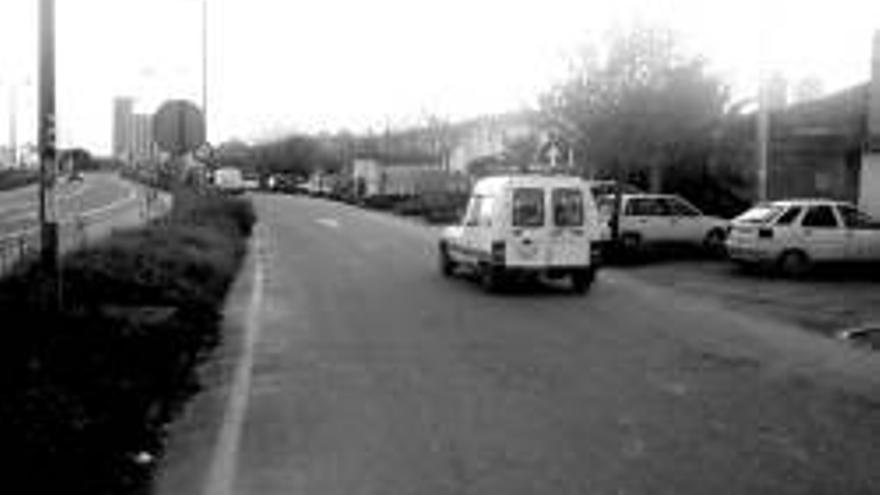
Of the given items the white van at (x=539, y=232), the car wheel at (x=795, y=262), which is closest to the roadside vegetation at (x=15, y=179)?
the car wheel at (x=795, y=262)

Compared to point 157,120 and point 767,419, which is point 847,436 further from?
point 157,120

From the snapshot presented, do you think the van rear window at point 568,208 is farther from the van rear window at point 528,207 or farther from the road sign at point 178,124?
the road sign at point 178,124

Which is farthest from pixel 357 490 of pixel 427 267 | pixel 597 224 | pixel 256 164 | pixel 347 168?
pixel 256 164

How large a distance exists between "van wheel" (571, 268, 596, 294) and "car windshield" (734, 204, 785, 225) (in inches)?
216

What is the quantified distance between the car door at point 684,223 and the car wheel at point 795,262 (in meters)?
4.54

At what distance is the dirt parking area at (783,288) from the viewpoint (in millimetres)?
17453

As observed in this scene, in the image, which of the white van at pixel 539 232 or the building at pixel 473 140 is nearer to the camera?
the white van at pixel 539 232

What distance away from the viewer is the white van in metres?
19.7

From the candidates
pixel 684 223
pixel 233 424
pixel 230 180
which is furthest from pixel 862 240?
pixel 230 180

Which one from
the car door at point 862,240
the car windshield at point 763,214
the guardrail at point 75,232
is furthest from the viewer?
the car windshield at point 763,214

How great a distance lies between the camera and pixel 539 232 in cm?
1983

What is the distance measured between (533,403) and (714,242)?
19594 millimetres

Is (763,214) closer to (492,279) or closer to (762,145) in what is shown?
(762,145)

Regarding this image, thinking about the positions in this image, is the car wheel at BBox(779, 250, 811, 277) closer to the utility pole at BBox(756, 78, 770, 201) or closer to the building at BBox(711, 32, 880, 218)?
the utility pole at BBox(756, 78, 770, 201)
